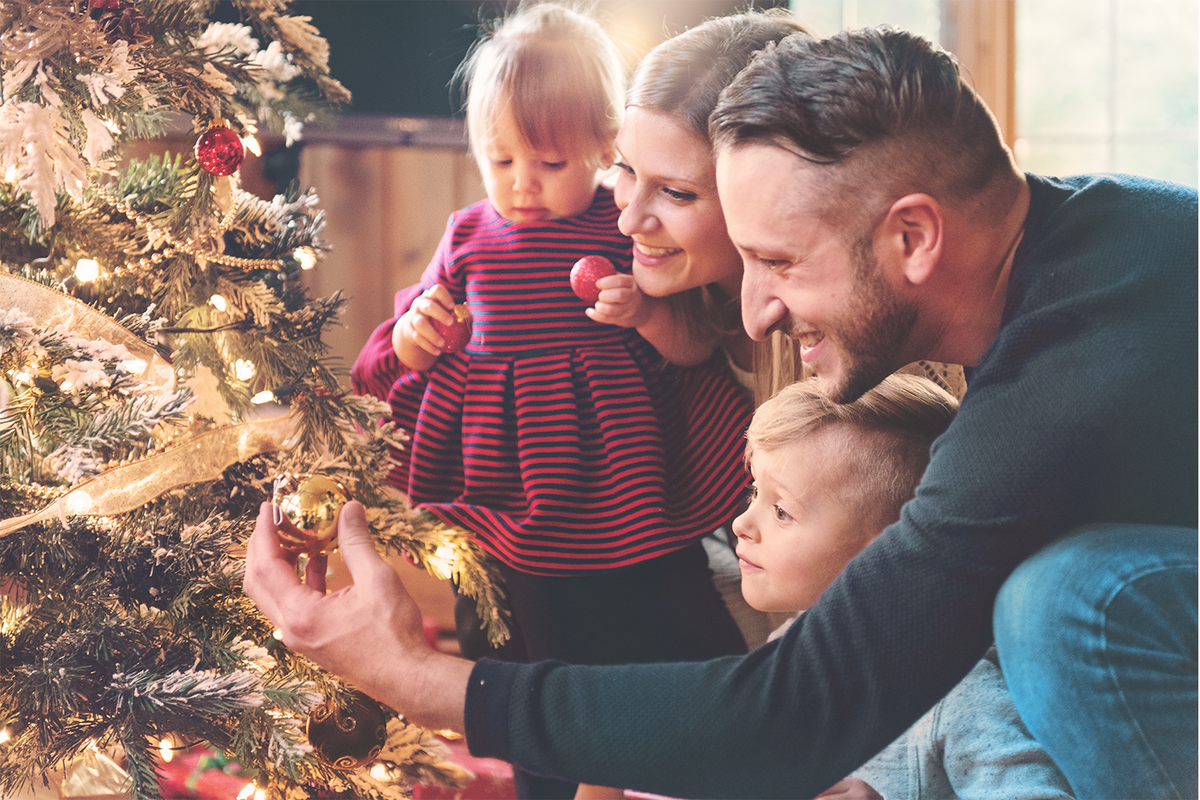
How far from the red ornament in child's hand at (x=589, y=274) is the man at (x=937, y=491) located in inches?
8.1

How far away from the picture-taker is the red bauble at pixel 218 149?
2.87 feet

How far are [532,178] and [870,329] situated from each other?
1.41 feet

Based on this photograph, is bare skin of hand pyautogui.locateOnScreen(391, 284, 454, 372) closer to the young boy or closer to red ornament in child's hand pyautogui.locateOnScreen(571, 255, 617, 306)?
red ornament in child's hand pyautogui.locateOnScreen(571, 255, 617, 306)

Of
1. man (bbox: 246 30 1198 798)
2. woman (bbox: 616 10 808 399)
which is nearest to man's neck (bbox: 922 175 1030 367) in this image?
man (bbox: 246 30 1198 798)

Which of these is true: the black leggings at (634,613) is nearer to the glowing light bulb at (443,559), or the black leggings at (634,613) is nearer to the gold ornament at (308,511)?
the glowing light bulb at (443,559)

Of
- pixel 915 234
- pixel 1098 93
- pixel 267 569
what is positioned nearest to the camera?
pixel 915 234

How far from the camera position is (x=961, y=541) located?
0.65 m

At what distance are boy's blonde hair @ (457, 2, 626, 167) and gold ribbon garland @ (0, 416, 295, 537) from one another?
41 cm

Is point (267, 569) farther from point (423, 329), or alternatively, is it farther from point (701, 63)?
point (701, 63)

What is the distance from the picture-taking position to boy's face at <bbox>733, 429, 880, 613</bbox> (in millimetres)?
884

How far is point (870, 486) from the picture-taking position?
881 millimetres

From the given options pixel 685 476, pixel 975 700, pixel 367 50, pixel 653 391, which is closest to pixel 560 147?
pixel 653 391

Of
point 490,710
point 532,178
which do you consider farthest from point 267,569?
point 532,178

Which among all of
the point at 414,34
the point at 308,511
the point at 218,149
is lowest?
the point at 308,511
